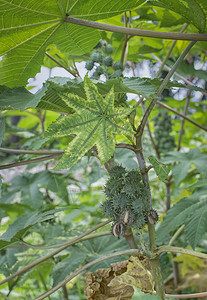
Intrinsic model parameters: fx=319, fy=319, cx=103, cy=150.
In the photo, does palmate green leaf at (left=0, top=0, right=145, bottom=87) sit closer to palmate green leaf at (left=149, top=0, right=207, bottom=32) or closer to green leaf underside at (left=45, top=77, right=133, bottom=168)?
palmate green leaf at (left=149, top=0, right=207, bottom=32)

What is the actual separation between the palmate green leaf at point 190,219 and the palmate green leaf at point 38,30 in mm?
707

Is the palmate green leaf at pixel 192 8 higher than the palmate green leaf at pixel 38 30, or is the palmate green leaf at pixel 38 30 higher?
the palmate green leaf at pixel 38 30

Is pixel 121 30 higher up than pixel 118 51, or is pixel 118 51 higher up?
pixel 118 51

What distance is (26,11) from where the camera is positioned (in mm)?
693

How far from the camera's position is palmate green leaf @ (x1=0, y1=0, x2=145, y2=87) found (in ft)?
2.27

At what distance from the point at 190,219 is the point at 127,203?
0.54 m

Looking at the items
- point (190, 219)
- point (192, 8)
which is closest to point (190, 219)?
point (190, 219)

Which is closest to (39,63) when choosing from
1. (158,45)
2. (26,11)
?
(26,11)

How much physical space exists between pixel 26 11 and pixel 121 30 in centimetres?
22

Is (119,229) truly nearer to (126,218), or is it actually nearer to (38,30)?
(126,218)

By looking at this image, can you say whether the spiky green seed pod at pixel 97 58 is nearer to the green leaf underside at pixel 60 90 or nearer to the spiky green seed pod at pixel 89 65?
the spiky green seed pod at pixel 89 65

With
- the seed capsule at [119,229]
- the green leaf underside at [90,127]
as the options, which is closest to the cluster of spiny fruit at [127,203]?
the seed capsule at [119,229]

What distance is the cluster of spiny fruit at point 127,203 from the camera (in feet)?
2.37

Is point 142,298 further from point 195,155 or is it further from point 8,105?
point 195,155
